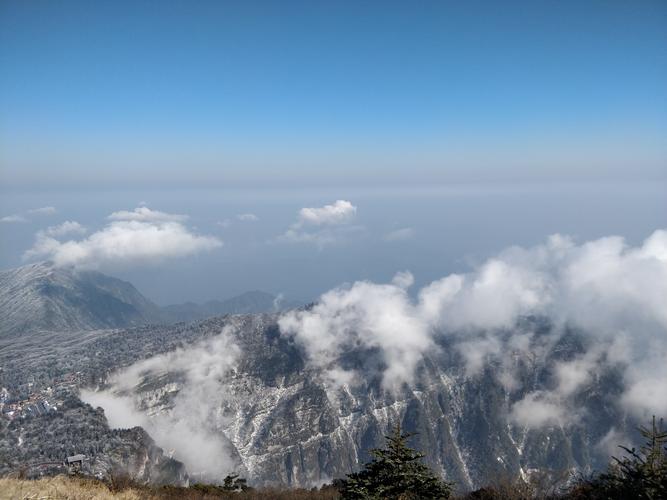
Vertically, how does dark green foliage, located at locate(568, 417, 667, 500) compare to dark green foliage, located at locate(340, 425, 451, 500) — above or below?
above

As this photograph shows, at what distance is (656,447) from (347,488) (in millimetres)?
12189

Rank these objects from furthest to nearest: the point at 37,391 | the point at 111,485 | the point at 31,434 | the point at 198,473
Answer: the point at 37,391
the point at 198,473
the point at 31,434
the point at 111,485

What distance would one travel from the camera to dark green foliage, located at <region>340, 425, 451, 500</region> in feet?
62.2

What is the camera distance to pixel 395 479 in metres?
19.3

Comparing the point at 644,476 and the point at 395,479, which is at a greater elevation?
the point at 644,476

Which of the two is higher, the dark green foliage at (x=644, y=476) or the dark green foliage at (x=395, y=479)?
the dark green foliage at (x=644, y=476)

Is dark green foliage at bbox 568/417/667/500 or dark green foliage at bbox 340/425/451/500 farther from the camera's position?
dark green foliage at bbox 340/425/451/500

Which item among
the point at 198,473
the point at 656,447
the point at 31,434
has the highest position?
the point at 656,447

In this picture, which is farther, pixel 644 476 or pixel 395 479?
pixel 395 479

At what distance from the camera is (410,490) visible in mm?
19578

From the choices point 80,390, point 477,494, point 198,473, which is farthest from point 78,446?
point 477,494

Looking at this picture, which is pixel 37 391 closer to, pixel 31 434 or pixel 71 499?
pixel 31 434

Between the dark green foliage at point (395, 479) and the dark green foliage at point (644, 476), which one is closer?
the dark green foliage at point (644, 476)

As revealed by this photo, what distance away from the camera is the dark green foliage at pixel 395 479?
18953 mm
